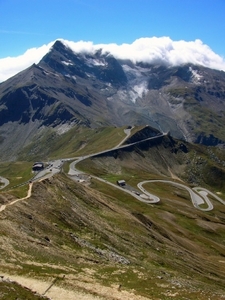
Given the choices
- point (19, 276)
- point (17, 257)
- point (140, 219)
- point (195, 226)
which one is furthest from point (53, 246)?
point (195, 226)

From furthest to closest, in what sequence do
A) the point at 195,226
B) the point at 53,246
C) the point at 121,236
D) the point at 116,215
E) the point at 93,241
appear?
the point at 195,226 < the point at 116,215 < the point at 121,236 < the point at 93,241 < the point at 53,246

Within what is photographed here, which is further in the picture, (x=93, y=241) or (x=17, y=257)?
(x=93, y=241)

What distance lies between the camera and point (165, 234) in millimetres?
130625

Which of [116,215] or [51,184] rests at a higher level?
[51,184]

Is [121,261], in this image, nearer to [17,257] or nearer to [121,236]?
[121,236]

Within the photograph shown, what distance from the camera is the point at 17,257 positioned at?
2395 inches

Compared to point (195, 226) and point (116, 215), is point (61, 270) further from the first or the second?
point (195, 226)

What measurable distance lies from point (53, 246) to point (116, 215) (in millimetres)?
49084

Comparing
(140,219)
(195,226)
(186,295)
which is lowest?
(195,226)

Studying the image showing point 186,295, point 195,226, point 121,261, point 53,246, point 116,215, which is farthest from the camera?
point 195,226

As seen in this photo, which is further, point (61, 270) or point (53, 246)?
point (53, 246)

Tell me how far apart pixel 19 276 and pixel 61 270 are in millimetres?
8756

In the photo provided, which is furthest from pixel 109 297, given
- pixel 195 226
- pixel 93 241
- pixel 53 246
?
pixel 195 226

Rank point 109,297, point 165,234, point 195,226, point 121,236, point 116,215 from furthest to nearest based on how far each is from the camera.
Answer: point 195,226
point 165,234
point 116,215
point 121,236
point 109,297
